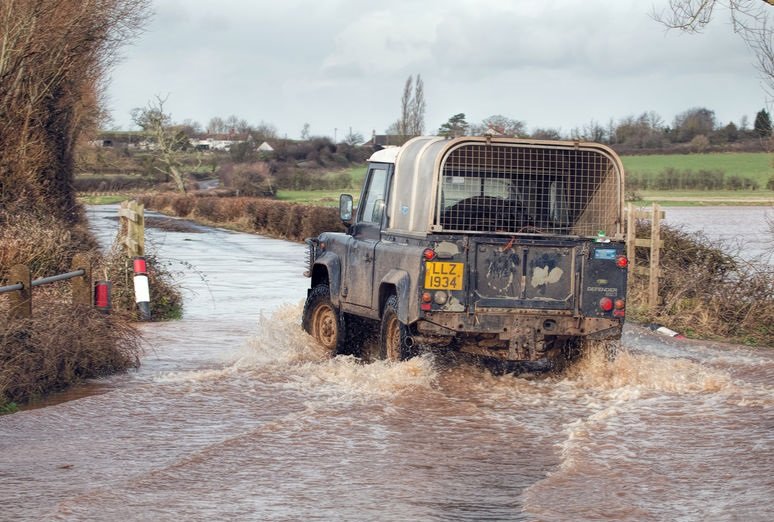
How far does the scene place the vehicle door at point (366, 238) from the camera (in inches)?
507

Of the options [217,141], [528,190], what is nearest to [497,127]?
[528,190]

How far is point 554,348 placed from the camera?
12.4 meters

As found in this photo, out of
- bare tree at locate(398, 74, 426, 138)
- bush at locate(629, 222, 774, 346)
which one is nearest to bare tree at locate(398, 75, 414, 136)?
bare tree at locate(398, 74, 426, 138)

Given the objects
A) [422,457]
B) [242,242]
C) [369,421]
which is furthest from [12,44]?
[242,242]

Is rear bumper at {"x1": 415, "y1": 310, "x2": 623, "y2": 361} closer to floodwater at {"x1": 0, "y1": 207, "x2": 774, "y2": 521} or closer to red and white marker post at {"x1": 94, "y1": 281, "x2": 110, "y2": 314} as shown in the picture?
floodwater at {"x1": 0, "y1": 207, "x2": 774, "y2": 521}

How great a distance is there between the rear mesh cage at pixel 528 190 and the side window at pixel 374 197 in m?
1.14

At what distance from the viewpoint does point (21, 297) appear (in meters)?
11.5

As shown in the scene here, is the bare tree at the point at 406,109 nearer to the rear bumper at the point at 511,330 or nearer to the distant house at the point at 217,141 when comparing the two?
the distant house at the point at 217,141

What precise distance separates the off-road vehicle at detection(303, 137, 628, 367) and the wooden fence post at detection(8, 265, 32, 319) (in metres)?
3.43

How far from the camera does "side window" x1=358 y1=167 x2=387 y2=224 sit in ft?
42.8

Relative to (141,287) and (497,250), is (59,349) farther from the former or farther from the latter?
(141,287)

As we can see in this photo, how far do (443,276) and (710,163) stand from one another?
276 ft

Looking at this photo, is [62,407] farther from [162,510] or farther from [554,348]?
[554,348]

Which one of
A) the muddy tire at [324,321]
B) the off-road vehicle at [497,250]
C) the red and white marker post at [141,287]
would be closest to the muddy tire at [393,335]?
the off-road vehicle at [497,250]
